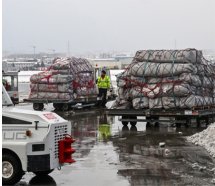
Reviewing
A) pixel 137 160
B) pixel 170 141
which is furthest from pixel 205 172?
pixel 170 141

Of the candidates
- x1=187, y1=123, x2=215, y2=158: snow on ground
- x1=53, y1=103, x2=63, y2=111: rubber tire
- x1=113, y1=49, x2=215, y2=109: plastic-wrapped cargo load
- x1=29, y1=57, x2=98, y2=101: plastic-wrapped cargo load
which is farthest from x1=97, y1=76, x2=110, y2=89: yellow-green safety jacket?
x1=187, y1=123, x2=215, y2=158: snow on ground

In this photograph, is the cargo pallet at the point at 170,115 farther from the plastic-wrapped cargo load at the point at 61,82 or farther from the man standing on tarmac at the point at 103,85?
the man standing on tarmac at the point at 103,85

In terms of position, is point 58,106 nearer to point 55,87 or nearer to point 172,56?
point 55,87

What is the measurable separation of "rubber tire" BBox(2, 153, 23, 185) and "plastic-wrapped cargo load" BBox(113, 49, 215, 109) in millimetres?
9217

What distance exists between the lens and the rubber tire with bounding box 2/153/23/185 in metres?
9.78

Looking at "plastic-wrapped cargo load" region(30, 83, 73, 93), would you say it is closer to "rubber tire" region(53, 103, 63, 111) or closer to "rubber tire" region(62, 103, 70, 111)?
"rubber tire" region(62, 103, 70, 111)

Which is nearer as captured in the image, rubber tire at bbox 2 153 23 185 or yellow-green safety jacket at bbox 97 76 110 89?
rubber tire at bbox 2 153 23 185

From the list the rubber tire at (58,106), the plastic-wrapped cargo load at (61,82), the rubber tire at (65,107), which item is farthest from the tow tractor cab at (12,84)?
the rubber tire at (65,107)

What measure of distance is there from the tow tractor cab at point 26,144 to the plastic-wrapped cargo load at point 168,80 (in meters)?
8.86

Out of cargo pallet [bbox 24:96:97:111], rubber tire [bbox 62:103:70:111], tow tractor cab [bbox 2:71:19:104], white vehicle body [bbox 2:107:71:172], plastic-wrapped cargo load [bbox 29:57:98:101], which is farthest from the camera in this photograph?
tow tractor cab [bbox 2:71:19:104]

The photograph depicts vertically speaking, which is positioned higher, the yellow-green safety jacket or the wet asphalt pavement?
the yellow-green safety jacket

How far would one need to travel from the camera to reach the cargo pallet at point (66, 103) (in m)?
26.9

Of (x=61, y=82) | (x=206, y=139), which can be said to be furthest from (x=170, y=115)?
(x=61, y=82)

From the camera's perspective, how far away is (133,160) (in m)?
12.6
